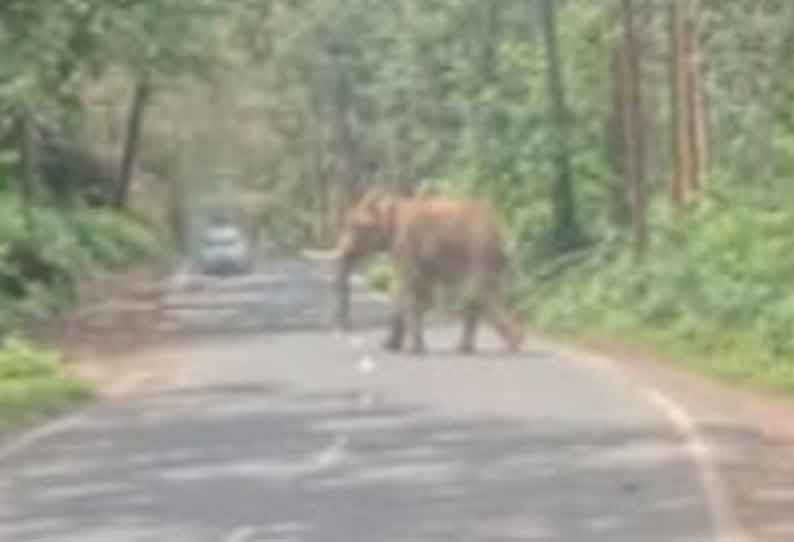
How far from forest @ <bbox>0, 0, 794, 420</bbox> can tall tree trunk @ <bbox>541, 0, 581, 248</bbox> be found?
5cm

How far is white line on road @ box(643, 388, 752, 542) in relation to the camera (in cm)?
1511

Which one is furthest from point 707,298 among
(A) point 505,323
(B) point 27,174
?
(B) point 27,174

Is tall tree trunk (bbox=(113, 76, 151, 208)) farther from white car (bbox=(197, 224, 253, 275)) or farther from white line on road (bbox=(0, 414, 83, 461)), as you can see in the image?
white line on road (bbox=(0, 414, 83, 461))

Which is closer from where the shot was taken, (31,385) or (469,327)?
(31,385)

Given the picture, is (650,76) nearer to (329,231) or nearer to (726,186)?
(726,186)

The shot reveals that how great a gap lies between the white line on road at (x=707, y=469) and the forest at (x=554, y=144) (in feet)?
12.3

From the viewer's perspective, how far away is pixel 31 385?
28266mm

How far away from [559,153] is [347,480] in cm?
3178

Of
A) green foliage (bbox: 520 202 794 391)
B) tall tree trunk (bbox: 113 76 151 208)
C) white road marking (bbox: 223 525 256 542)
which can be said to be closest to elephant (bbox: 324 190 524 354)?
green foliage (bbox: 520 202 794 391)

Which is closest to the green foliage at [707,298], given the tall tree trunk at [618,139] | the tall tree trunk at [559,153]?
the tall tree trunk at [618,139]

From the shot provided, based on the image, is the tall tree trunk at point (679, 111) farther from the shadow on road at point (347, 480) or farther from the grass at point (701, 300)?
the shadow on road at point (347, 480)

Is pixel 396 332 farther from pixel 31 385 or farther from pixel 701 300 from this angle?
pixel 31 385

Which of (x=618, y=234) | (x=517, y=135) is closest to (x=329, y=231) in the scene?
(x=517, y=135)

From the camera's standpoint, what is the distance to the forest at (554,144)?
34.8 metres
